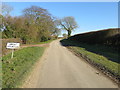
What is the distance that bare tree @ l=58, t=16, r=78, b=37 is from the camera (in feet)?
162

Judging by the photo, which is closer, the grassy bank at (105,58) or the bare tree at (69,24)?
the grassy bank at (105,58)

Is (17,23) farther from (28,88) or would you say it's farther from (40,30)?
(28,88)

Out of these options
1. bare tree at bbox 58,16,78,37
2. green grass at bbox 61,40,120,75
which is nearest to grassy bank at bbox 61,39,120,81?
green grass at bbox 61,40,120,75

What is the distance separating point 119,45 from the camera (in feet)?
39.8

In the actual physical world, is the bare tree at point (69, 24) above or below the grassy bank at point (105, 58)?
above

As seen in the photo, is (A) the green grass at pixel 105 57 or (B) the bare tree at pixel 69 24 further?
(B) the bare tree at pixel 69 24

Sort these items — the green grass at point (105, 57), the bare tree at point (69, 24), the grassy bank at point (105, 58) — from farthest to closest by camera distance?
1. the bare tree at point (69, 24)
2. the green grass at point (105, 57)
3. the grassy bank at point (105, 58)

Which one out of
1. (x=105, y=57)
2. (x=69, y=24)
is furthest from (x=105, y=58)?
(x=69, y=24)

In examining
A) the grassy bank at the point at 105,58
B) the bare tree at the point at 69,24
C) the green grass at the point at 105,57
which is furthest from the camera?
the bare tree at the point at 69,24

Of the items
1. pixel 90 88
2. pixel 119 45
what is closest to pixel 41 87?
pixel 90 88

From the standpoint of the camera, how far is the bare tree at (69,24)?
49.4 m

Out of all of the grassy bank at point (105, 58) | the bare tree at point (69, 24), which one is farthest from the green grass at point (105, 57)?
the bare tree at point (69, 24)

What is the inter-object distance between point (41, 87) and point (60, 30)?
158 feet

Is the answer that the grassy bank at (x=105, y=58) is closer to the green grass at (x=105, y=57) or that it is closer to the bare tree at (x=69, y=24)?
the green grass at (x=105, y=57)
